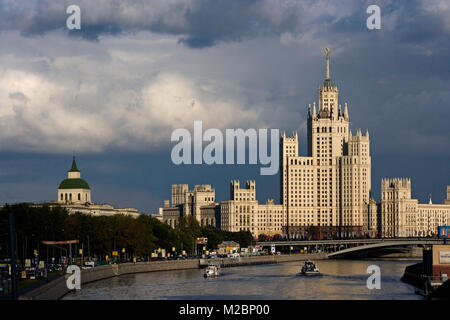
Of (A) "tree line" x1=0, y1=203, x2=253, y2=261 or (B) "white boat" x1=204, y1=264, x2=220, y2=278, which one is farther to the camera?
(A) "tree line" x1=0, y1=203, x2=253, y2=261

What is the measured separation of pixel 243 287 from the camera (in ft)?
384

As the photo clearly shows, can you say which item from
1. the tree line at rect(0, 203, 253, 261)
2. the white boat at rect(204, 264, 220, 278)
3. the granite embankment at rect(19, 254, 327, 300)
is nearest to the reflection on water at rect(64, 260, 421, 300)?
the white boat at rect(204, 264, 220, 278)

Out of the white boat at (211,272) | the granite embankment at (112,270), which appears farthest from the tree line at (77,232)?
the white boat at (211,272)

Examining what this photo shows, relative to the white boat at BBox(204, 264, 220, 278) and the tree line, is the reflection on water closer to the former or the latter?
the white boat at BBox(204, 264, 220, 278)

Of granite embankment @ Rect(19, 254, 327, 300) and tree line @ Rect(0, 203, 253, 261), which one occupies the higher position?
tree line @ Rect(0, 203, 253, 261)

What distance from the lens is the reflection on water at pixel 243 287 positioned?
10331 centimetres

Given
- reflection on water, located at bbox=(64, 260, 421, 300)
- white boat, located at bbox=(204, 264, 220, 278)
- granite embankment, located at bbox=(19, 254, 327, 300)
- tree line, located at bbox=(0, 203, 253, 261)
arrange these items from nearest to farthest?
granite embankment, located at bbox=(19, 254, 327, 300) < reflection on water, located at bbox=(64, 260, 421, 300) < white boat, located at bbox=(204, 264, 220, 278) < tree line, located at bbox=(0, 203, 253, 261)

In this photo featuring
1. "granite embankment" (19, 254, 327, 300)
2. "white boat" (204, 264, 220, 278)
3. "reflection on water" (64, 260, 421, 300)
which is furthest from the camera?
"white boat" (204, 264, 220, 278)

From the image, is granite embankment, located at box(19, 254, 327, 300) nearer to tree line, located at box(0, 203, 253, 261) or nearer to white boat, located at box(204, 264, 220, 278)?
tree line, located at box(0, 203, 253, 261)

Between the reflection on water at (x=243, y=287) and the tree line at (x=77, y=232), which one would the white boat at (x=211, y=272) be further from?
the tree line at (x=77, y=232)

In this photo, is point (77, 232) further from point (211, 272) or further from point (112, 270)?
point (211, 272)

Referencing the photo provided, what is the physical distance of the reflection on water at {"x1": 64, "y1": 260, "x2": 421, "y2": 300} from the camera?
103312 mm

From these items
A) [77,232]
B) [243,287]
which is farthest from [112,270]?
[243,287]
